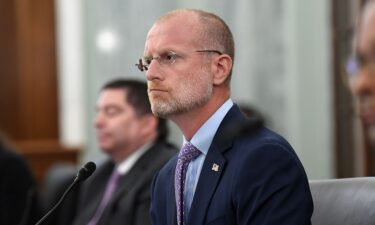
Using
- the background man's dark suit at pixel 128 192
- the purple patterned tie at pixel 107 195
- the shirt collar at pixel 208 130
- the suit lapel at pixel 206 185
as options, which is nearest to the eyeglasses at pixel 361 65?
the suit lapel at pixel 206 185

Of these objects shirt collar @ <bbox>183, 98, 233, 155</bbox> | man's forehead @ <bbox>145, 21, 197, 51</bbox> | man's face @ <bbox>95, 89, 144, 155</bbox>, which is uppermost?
man's forehead @ <bbox>145, 21, 197, 51</bbox>

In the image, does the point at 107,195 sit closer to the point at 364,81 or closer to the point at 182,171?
the point at 182,171

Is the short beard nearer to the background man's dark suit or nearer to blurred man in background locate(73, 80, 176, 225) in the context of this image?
the background man's dark suit

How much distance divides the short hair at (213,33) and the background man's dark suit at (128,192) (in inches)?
32.4

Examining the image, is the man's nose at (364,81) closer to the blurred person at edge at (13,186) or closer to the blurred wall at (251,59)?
the blurred person at edge at (13,186)

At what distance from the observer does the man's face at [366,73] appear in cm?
80

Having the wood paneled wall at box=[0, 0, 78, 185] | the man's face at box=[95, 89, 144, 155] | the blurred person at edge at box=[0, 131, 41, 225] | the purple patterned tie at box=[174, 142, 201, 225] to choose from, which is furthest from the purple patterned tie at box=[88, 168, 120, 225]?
the wood paneled wall at box=[0, 0, 78, 185]

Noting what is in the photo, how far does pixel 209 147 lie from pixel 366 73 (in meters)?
1.12

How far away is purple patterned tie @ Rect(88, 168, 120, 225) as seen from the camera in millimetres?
3023

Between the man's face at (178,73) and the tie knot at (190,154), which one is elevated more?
the man's face at (178,73)

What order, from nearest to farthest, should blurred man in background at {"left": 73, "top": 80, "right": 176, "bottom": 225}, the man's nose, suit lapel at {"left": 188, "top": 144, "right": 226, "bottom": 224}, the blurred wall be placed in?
the man's nose → suit lapel at {"left": 188, "top": 144, "right": 226, "bottom": 224} → blurred man in background at {"left": 73, "top": 80, "right": 176, "bottom": 225} → the blurred wall

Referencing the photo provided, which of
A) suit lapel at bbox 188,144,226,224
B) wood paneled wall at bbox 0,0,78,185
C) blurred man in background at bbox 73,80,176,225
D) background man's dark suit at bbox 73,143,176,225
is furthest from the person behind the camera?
wood paneled wall at bbox 0,0,78,185

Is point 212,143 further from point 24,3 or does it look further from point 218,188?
point 24,3

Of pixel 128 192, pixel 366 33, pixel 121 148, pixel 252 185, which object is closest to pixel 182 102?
pixel 252 185
